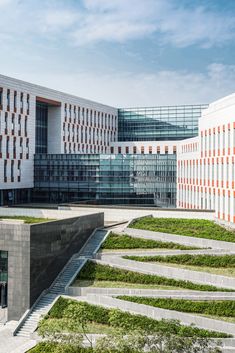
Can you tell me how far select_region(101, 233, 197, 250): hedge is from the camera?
140 feet

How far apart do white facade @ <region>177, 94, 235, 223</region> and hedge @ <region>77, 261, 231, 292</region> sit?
13637 mm

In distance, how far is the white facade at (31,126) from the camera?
70.2 meters

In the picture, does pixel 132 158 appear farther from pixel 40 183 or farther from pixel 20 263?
pixel 20 263

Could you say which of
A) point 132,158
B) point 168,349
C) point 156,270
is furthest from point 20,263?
point 132,158

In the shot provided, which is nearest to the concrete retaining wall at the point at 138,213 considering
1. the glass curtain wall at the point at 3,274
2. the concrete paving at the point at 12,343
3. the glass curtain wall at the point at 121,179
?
the glass curtain wall at the point at 3,274

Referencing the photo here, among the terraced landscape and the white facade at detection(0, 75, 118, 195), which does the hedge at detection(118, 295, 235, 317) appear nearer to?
the terraced landscape

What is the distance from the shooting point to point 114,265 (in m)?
39.8

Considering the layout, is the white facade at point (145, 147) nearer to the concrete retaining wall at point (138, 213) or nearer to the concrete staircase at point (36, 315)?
the concrete retaining wall at point (138, 213)

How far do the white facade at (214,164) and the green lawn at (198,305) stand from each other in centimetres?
1575

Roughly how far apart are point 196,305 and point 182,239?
9741 millimetres

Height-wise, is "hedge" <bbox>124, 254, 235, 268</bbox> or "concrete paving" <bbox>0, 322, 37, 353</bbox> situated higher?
"hedge" <bbox>124, 254, 235, 268</bbox>

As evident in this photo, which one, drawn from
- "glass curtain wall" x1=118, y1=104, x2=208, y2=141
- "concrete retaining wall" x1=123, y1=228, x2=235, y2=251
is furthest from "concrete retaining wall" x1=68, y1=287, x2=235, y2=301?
"glass curtain wall" x1=118, y1=104, x2=208, y2=141

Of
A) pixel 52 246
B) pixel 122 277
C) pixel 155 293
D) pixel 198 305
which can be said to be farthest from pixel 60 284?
pixel 198 305

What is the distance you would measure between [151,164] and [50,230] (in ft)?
121
